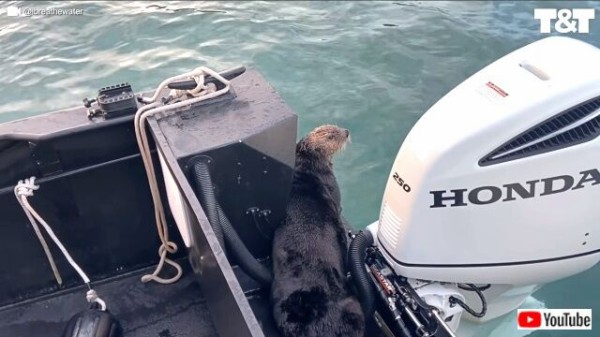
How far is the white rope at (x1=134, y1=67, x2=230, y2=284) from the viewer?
8.93 ft

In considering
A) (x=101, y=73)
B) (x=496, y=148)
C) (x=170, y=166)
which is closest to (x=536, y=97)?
(x=496, y=148)

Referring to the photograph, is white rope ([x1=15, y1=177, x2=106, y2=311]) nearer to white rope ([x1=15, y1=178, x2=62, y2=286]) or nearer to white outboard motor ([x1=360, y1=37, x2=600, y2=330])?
white rope ([x1=15, y1=178, x2=62, y2=286])

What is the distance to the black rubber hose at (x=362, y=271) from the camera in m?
2.68

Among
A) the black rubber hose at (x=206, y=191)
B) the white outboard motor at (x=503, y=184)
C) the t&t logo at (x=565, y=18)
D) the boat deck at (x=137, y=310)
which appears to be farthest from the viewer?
the t&t logo at (x=565, y=18)

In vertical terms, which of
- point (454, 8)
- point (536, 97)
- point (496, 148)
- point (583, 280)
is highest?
point (536, 97)

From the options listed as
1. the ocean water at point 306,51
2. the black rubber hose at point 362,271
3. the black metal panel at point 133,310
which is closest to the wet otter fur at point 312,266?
the black rubber hose at point 362,271

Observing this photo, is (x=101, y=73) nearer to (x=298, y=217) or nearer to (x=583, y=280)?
(x=298, y=217)

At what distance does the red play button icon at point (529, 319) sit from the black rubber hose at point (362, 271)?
744mm

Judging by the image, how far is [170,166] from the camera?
2455mm

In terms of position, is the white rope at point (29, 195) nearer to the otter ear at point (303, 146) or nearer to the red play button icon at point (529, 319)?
the otter ear at point (303, 146)

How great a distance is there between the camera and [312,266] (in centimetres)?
279

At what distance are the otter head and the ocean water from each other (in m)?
0.85

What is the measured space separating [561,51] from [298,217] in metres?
1.42

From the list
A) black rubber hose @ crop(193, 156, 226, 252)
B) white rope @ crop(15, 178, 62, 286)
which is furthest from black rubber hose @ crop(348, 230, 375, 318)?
white rope @ crop(15, 178, 62, 286)
